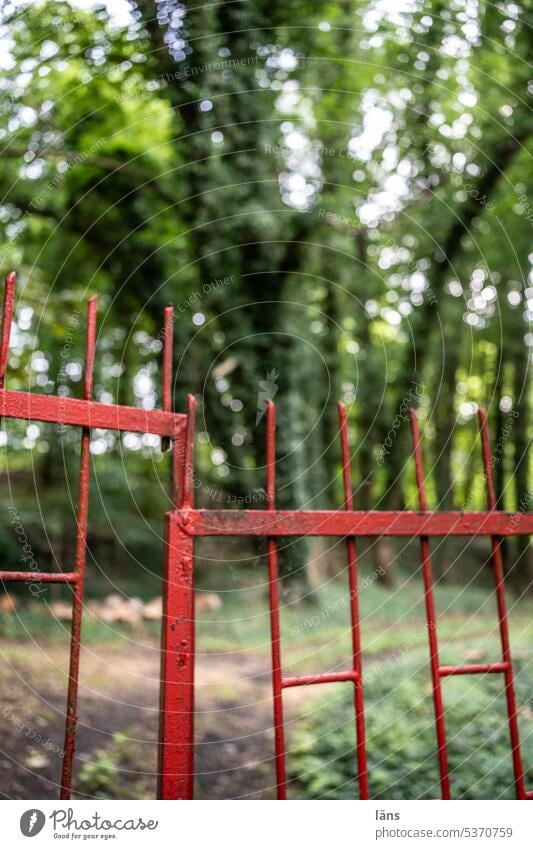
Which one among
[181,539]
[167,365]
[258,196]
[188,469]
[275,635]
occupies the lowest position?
[275,635]

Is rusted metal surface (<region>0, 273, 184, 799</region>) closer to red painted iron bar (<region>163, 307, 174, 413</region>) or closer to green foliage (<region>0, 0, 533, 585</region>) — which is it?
red painted iron bar (<region>163, 307, 174, 413</region>)

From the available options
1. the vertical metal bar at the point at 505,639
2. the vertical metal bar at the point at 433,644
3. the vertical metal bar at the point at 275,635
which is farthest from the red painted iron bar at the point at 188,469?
the vertical metal bar at the point at 505,639

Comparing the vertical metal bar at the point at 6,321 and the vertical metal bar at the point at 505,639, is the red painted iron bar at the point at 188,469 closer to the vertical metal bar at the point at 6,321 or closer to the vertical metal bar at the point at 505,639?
the vertical metal bar at the point at 6,321

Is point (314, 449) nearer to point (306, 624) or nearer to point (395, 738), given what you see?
point (306, 624)

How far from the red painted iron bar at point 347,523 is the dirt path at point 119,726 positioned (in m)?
1.49

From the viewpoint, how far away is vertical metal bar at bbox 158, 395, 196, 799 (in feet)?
6.17

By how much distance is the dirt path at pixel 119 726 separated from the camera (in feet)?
12.7

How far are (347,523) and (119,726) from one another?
3.98 metres

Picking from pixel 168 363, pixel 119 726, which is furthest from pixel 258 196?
pixel 168 363

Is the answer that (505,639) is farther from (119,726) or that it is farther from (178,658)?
(119,726)

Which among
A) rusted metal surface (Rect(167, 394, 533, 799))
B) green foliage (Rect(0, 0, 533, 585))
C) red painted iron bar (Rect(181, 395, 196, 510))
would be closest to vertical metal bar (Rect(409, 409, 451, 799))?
rusted metal surface (Rect(167, 394, 533, 799))

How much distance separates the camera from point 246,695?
6453 mm

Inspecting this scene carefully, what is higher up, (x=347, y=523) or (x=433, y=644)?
(x=347, y=523)

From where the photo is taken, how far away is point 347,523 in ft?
6.86
